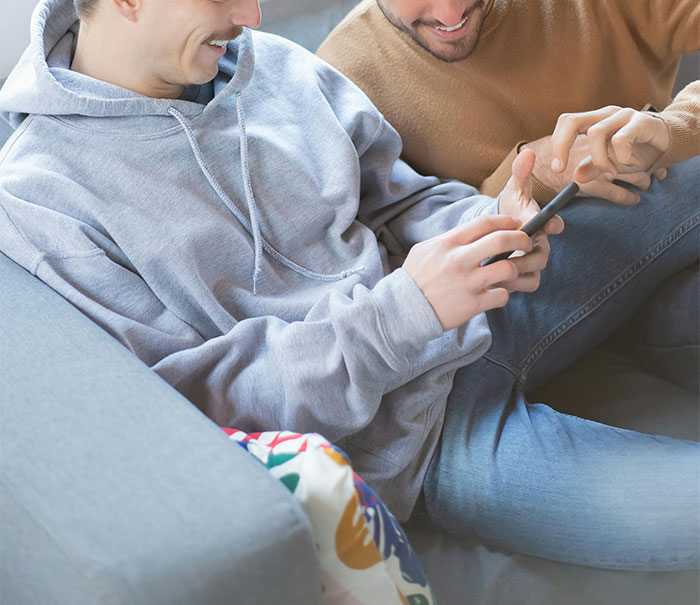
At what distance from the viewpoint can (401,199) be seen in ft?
4.57

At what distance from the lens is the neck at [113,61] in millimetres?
1134

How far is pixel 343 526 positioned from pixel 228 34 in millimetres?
679

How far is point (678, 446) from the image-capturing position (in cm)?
110

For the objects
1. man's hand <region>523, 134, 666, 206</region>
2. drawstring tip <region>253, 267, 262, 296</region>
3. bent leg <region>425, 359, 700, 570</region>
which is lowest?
bent leg <region>425, 359, 700, 570</region>

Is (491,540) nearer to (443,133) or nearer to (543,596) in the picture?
(543,596)

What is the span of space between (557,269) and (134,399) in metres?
0.71

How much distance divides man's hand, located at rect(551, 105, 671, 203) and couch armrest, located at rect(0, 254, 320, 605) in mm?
660

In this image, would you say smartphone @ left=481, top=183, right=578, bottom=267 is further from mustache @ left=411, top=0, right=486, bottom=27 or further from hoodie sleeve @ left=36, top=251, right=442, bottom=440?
mustache @ left=411, top=0, right=486, bottom=27

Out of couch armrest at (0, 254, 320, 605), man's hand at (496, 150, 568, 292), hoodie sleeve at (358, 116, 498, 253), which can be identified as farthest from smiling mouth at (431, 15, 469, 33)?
couch armrest at (0, 254, 320, 605)

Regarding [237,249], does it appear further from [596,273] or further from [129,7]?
[596,273]

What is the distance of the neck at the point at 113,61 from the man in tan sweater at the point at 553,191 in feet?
1.34

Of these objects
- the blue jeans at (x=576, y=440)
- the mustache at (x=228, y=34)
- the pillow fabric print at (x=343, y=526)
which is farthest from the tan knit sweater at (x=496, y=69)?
the pillow fabric print at (x=343, y=526)

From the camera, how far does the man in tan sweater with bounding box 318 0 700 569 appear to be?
1054mm

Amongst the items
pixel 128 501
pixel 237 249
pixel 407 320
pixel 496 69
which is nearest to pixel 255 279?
pixel 237 249
